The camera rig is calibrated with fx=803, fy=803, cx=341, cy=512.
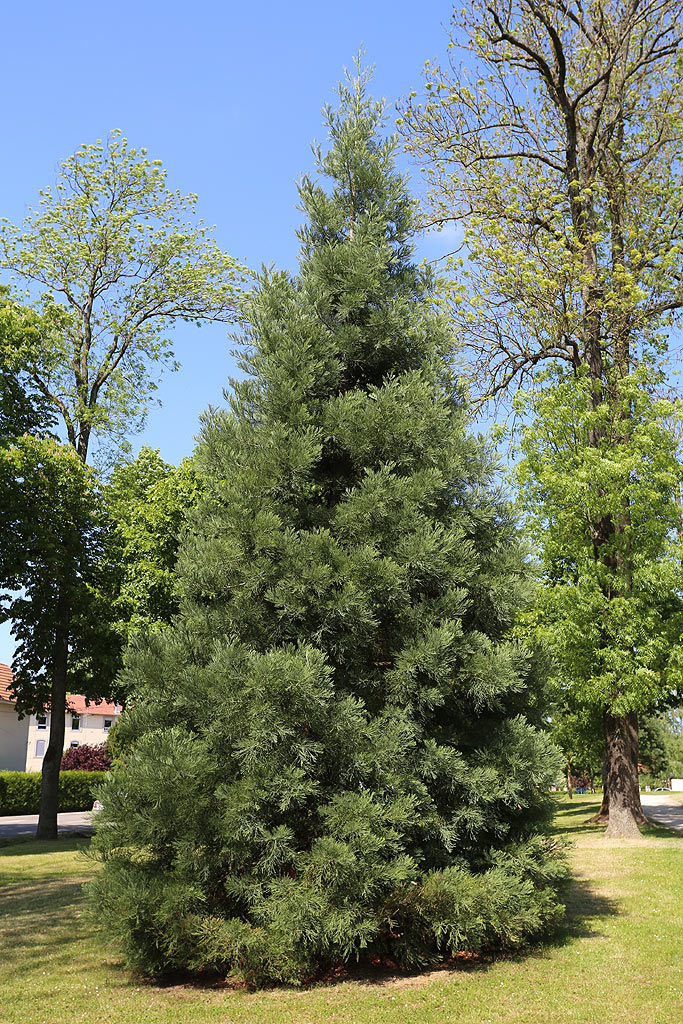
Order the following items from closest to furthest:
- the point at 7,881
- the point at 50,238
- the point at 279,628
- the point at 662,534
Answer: the point at 279,628
the point at 7,881
the point at 662,534
the point at 50,238

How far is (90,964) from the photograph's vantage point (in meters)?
7.78

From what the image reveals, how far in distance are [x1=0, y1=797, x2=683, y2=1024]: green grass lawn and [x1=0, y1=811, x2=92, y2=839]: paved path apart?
599 inches

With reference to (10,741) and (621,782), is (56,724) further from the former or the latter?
(10,741)

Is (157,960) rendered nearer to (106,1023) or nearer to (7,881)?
(106,1023)

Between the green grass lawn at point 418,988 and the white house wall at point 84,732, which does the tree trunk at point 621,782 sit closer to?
the green grass lawn at point 418,988

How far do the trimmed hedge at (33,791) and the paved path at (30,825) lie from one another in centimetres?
37

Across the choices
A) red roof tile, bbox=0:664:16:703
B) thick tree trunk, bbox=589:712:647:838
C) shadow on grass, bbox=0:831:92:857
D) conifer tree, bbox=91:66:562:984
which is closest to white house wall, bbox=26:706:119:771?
red roof tile, bbox=0:664:16:703

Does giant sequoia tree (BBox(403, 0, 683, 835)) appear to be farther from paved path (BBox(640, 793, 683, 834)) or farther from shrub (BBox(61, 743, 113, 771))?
shrub (BBox(61, 743, 113, 771))

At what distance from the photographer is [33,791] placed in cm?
3591

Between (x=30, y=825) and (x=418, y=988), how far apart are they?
87.0ft

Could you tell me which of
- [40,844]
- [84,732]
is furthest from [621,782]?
[84,732]

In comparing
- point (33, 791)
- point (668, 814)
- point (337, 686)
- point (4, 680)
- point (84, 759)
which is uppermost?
point (4, 680)

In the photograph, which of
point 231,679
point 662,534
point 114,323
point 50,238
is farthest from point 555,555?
point 50,238

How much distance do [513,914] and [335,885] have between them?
1826 millimetres
